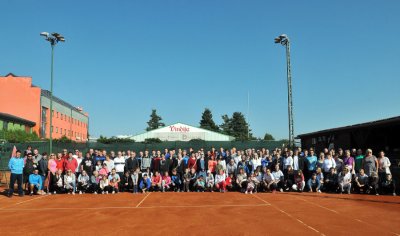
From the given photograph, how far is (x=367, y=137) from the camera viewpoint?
21.3m

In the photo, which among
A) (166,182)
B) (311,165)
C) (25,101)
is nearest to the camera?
(311,165)

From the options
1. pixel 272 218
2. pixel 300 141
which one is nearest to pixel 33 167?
pixel 272 218

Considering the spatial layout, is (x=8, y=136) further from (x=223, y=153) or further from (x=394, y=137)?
(x=394, y=137)

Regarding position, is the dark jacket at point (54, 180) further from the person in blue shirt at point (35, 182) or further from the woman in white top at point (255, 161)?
the woman in white top at point (255, 161)

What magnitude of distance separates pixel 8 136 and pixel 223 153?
92.8 feet

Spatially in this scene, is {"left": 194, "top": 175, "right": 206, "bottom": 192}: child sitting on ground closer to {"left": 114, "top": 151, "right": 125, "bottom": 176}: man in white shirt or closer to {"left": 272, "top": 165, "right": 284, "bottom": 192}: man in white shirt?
{"left": 272, "top": 165, "right": 284, "bottom": 192}: man in white shirt

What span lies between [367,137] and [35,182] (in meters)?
17.6

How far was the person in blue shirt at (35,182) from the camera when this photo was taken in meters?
14.7

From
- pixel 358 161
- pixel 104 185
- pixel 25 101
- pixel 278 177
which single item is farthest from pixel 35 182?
pixel 25 101

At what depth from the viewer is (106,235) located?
7316 millimetres

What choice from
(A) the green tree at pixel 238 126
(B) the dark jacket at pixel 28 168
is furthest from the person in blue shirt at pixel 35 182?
(A) the green tree at pixel 238 126

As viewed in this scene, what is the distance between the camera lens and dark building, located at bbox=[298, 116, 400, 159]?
61.7 ft

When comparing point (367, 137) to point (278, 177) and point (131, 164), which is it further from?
point (131, 164)

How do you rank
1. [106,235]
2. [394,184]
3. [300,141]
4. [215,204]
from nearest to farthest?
[106,235] → [215,204] → [394,184] → [300,141]
